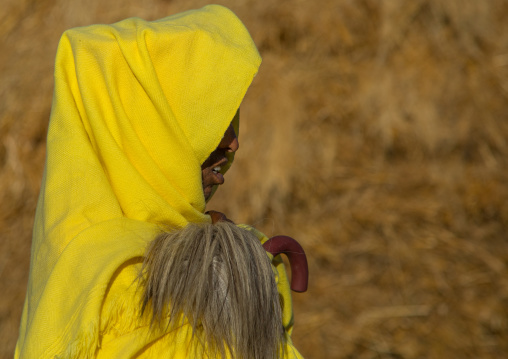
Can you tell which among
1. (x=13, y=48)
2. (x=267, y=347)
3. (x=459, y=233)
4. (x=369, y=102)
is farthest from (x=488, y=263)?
(x=13, y=48)

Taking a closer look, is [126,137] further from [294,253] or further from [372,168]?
[372,168]

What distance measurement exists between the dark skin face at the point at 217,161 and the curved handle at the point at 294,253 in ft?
0.66

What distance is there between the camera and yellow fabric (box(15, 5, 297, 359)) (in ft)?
4.12

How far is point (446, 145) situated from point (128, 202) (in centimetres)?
334

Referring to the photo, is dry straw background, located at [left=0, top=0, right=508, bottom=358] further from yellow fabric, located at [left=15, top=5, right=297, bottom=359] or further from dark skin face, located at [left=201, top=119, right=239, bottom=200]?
yellow fabric, located at [left=15, top=5, right=297, bottom=359]

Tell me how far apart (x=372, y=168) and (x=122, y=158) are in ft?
10.4

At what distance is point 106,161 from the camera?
4.57 feet

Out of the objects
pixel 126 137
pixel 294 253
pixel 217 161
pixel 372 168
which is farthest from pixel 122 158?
pixel 372 168

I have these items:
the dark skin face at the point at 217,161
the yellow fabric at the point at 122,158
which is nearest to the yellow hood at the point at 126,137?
the yellow fabric at the point at 122,158

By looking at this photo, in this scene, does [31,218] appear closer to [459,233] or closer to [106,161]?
[459,233]

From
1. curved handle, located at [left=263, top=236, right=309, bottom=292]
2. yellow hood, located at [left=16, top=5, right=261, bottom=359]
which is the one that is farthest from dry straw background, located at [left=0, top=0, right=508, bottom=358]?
yellow hood, located at [left=16, top=5, right=261, bottom=359]

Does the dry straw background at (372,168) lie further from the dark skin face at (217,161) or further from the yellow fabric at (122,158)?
the yellow fabric at (122,158)

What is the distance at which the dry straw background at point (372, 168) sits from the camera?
392 centimetres

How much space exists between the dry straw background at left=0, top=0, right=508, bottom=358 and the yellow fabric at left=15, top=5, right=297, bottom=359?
273 centimetres
